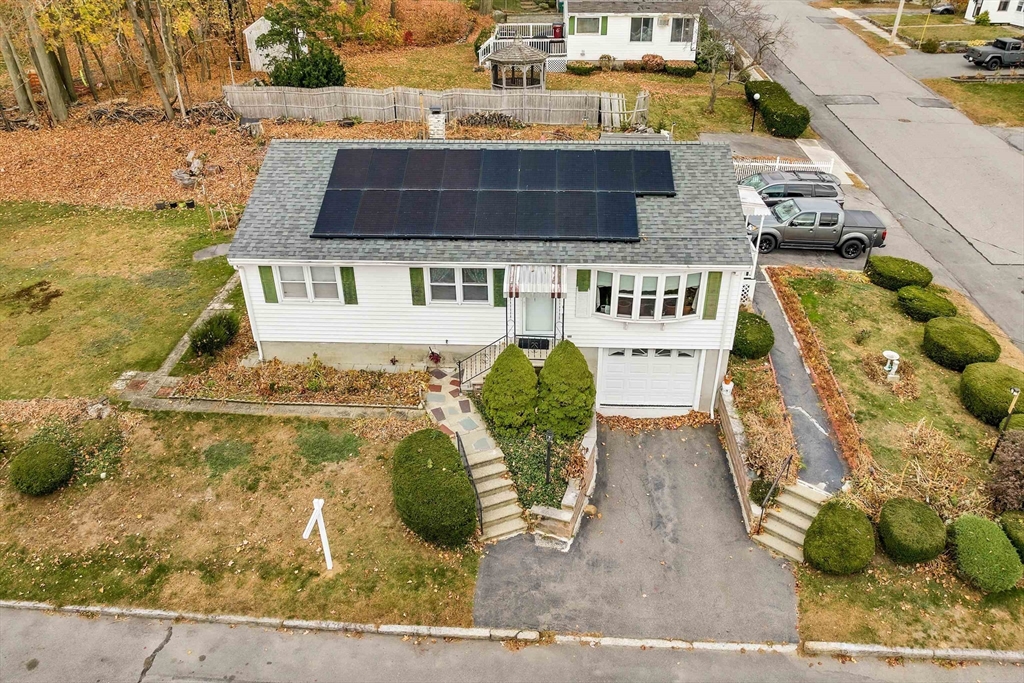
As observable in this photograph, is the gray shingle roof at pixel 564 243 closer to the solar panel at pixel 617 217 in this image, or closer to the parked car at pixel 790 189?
the solar panel at pixel 617 217

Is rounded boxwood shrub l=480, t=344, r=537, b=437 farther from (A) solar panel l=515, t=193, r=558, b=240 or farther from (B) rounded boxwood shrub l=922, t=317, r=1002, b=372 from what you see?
(B) rounded boxwood shrub l=922, t=317, r=1002, b=372

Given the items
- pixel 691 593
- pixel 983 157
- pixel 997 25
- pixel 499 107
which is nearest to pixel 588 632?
pixel 691 593

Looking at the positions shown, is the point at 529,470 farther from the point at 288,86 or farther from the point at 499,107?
the point at 288,86

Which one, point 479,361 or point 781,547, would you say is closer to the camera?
point 781,547

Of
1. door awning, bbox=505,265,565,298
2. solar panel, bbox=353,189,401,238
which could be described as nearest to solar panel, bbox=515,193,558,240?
door awning, bbox=505,265,565,298

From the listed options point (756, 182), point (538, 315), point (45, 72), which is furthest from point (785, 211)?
point (45, 72)

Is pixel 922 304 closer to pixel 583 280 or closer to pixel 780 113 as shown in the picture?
pixel 583 280

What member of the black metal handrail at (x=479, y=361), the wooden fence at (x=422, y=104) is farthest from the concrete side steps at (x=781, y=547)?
the wooden fence at (x=422, y=104)
